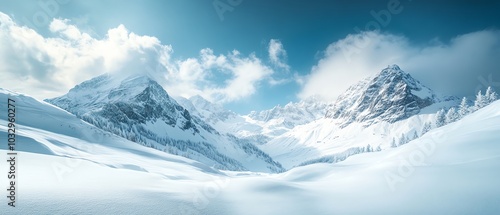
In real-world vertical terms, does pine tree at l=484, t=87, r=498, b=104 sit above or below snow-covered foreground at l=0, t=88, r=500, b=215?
above

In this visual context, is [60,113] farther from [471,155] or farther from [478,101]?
[478,101]

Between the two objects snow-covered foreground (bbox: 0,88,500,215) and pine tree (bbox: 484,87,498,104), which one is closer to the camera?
snow-covered foreground (bbox: 0,88,500,215)

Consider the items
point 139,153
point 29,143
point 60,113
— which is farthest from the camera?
point 60,113

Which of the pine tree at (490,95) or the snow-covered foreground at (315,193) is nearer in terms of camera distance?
the snow-covered foreground at (315,193)

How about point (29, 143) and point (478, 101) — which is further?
point (478, 101)

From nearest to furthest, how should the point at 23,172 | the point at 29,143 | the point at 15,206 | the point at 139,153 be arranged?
the point at 15,206
the point at 23,172
the point at 29,143
the point at 139,153

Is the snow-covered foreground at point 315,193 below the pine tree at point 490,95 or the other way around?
below

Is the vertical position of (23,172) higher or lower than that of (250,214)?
higher

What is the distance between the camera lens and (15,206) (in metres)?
7.71

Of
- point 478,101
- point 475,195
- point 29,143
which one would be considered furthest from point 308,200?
point 478,101

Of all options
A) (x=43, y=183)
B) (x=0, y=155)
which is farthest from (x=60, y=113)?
(x=43, y=183)

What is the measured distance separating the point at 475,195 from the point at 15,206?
58.5ft

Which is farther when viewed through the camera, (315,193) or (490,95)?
(490,95)

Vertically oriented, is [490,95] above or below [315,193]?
above
